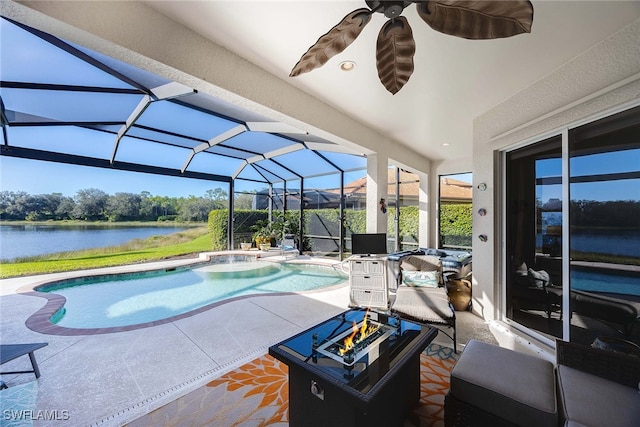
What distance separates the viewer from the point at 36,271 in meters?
6.71

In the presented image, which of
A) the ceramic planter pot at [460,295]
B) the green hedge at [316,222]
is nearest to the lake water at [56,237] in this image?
the green hedge at [316,222]

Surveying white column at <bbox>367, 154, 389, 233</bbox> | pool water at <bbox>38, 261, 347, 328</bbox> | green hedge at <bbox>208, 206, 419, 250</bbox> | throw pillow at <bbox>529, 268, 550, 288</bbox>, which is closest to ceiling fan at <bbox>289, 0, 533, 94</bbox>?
throw pillow at <bbox>529, 268, 550, 288</bbox>

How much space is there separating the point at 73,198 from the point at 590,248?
12239mm

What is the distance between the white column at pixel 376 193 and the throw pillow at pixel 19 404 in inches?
190

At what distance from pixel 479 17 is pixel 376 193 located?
12.8ft

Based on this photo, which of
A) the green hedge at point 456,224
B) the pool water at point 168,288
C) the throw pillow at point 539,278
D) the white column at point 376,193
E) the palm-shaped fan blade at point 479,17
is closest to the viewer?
the palm-shaped fan blade at point 479,17

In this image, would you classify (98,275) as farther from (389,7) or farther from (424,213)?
(424,213)

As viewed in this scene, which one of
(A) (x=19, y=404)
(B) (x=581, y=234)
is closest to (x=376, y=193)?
(B) (x=581, y=234)

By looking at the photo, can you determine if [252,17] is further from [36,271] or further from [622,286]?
[36,271]

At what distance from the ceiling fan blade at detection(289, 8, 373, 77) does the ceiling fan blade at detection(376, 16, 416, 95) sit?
138 millimetres

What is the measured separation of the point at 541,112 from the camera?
2.95m

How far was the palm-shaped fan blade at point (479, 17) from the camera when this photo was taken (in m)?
Answer: 1.10

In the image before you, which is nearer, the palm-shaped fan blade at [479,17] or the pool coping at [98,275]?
the palm-shaped fan blade at [479,17]

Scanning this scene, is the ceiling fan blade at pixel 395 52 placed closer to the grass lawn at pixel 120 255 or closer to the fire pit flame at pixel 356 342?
the fire pit flame at pixel 356 342
